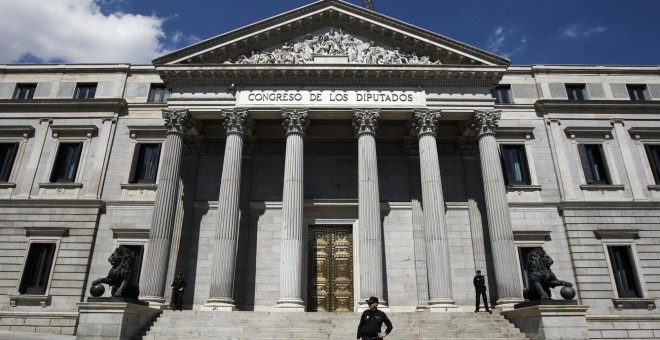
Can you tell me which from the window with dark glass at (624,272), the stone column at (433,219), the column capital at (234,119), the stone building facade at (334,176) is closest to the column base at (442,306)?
the stone column at (433,219)

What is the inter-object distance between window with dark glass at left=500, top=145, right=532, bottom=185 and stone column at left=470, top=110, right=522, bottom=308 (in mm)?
4121

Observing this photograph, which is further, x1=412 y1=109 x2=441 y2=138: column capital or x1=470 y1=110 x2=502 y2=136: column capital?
x1=470 y1=110 x2=502 y2=136: column capital

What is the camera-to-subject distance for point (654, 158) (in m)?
28.0

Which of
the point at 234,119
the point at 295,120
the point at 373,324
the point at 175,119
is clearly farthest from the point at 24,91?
the point at 373,324

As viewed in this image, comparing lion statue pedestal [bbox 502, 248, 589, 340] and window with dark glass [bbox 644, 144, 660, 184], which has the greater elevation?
window with dark glass [bbox 644, 144, 660, 184]

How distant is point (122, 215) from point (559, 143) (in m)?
26.4

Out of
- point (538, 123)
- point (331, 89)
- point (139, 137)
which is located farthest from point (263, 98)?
point (538, 123)

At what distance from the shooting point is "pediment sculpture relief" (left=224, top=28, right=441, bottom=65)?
25219 mm

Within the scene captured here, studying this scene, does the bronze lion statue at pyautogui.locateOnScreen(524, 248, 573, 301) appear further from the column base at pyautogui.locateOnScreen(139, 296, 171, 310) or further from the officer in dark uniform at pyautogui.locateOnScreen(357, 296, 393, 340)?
the column base at pyautogui.locateOnScreen(139, 296, 171, 310)

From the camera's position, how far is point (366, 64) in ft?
80.5

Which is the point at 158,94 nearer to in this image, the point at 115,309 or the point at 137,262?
the point at 137,262

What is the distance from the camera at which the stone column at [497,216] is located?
21.4 metres

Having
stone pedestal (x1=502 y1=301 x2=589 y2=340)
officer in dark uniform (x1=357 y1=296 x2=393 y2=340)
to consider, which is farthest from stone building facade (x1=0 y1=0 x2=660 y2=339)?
officer in dark uniform (x1=357 y1=296 x2=393 y2=340)

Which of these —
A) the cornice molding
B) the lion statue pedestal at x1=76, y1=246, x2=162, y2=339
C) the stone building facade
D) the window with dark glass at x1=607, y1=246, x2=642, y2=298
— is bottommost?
the lion statue pedestal at x1=76, y1=246, x2=162, y2=339
